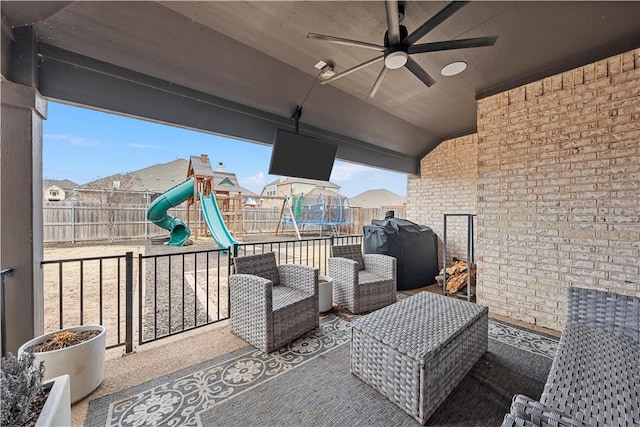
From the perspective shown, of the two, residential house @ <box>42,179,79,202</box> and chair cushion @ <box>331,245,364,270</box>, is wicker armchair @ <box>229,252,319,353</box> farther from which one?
residential house @ <box>42,179,79,202</box>

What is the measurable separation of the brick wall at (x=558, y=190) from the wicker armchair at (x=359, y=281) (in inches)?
50.5

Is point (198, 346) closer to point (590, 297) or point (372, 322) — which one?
point (372, 322)

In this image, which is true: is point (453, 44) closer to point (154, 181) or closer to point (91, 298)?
point (91, 298)

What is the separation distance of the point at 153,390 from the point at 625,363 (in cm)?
297

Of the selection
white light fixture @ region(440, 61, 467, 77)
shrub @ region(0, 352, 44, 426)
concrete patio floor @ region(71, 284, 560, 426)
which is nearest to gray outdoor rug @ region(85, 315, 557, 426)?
concrete patio floor @ region(71, 284, 560, 426)

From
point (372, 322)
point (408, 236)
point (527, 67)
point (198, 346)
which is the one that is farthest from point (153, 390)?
point (527, 67)

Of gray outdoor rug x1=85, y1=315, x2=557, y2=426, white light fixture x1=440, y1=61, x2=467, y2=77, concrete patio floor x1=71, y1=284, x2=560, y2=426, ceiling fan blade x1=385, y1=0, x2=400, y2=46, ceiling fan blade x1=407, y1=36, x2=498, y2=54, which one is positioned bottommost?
gray outdoor rug x1=85, y1=315, x2=557, y2=426

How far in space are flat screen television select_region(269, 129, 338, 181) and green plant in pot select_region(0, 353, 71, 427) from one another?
294 cm

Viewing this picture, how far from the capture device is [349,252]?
362 centimetres

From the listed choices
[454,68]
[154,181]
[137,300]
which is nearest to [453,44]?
[454,68]

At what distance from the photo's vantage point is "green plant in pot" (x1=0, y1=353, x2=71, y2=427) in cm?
103

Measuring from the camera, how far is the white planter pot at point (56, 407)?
41.8 inches

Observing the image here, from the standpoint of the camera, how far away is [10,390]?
3.47 feet

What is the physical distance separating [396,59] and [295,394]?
8.74ft
